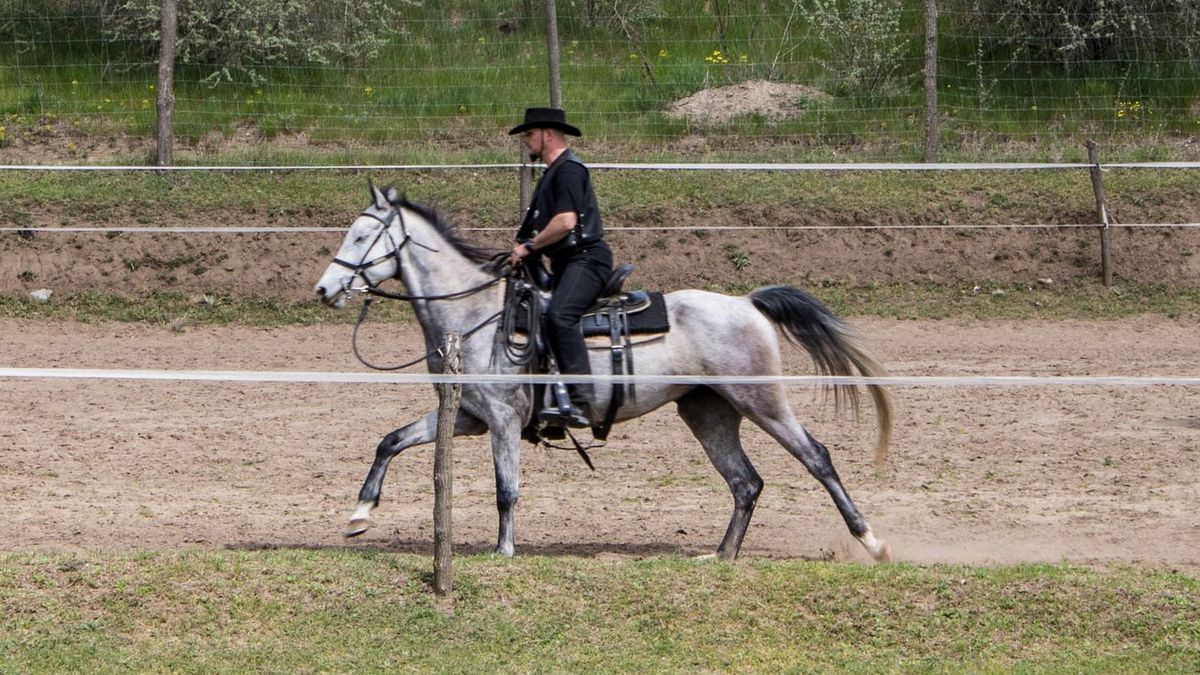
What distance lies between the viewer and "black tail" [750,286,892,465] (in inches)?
334

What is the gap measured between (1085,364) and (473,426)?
698 centimetres

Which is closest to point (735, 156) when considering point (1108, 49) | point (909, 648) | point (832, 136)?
point (832, 136)

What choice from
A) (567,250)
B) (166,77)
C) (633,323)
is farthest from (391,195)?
(166,77)

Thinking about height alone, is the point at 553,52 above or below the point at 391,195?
above

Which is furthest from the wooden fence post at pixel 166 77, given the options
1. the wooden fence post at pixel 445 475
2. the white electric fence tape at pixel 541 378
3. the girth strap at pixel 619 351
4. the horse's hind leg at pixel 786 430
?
the horse's hind leg at pixel 786 430

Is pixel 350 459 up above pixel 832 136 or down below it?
below

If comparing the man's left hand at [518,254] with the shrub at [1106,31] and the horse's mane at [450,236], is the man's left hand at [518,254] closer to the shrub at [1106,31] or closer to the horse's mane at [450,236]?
the horse's mane at [450,236]

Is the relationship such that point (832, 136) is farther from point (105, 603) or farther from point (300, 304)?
point (105, 603)

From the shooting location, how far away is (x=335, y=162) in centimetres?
1786

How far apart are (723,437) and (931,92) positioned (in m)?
10.0

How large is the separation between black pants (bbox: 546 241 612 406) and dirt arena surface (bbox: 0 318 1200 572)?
1.11m

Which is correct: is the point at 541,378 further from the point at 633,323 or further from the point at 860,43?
the point at 860,43

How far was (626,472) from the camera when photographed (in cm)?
1009

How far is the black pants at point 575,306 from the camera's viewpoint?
8.17 metres
